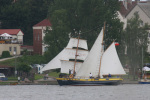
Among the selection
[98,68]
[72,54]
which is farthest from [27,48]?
[98,68]

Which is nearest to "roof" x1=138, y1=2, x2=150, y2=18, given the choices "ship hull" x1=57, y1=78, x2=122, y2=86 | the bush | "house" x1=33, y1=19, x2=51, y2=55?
"house" x1=33, y1=19, x2=51, y2=55

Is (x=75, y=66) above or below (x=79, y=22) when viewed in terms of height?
below

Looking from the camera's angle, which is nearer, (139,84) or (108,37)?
(139,84)

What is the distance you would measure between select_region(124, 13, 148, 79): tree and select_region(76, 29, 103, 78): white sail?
721 centimetres

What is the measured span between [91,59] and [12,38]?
1608 inches

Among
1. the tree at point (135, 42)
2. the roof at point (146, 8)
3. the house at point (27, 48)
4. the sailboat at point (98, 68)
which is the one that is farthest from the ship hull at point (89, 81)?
the roof at point (146, 8)

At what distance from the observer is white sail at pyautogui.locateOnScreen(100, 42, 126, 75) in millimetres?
97938

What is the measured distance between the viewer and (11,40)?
132375mm

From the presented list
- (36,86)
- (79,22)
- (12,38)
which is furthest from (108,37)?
(12,38)
